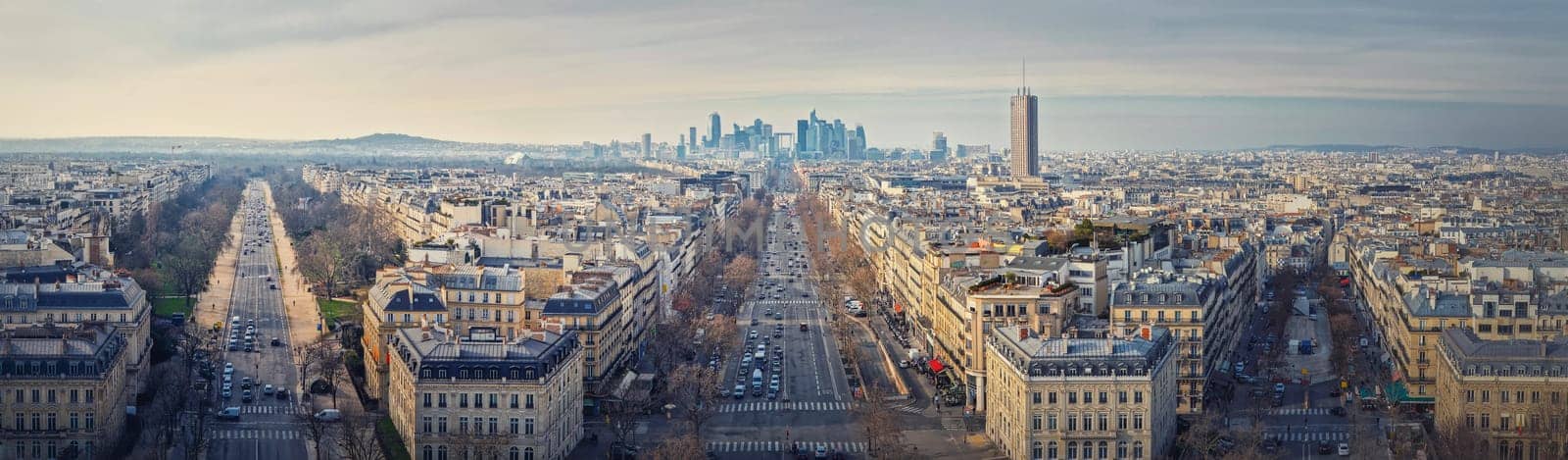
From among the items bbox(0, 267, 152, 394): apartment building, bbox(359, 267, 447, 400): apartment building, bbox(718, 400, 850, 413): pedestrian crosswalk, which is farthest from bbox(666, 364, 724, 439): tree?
bbox(0, 267, 152, 394): apartment building

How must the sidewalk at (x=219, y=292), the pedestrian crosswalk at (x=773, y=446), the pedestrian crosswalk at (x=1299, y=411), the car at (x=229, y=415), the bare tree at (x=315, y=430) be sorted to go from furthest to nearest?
the sidewalk at (x=219, y=292) → the pedestrian crosswalk at (x=1299, y=411) → the car at (x=229, y=415) → the pedestrian crosswalk at (x=773, y=446) → the bare tree at (x=315, y=430)

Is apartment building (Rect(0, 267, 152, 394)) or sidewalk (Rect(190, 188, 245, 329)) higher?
apartment building (Rect(0, 267, 152, 394))

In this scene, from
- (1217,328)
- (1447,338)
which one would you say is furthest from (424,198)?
(1447,338)

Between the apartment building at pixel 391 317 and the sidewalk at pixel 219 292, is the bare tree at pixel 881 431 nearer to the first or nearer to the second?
the apartment building at pixel 391 317

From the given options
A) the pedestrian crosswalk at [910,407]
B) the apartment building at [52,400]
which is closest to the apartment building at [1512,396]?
the pedestrian crosswalk at [910,407]

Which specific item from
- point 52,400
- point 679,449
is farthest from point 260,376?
point 679,449

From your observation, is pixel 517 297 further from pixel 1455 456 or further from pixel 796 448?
pixel 1455 456

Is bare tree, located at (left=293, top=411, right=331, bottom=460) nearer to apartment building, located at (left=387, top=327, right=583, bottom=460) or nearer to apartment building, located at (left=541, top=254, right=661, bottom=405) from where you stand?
apartment building, located at (left=387, top=327, right=583, bottom=460)
